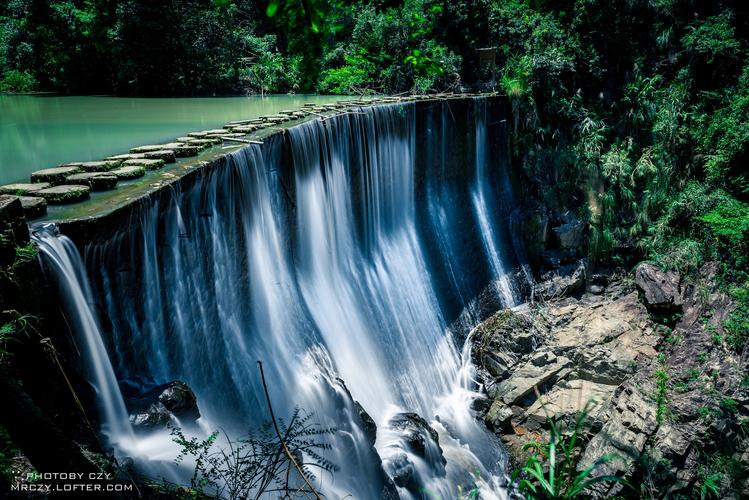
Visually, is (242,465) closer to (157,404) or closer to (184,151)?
(157,404)

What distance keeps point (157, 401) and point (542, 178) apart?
34.7ft

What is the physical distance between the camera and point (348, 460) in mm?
6043

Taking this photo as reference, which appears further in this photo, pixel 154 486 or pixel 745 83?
pixel 745 83

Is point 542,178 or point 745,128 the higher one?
point 745,128

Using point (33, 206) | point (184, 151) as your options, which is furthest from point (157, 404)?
point (184, 151)

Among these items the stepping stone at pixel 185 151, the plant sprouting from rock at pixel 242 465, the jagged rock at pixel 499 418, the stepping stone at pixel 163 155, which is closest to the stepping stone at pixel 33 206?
the stepping stone at pixel 163 155

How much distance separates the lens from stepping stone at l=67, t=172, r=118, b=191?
4.50m

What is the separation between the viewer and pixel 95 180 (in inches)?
177

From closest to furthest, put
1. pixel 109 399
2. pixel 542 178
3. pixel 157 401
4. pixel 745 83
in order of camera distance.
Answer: pixel 109 399, pixel 157 401, pixel 745 83, pixel 542 178

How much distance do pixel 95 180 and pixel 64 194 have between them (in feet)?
1.40

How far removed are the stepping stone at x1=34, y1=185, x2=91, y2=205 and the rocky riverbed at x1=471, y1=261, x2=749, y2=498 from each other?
4.86 meters

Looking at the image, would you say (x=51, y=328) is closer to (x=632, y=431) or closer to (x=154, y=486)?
(x=154, y=486)

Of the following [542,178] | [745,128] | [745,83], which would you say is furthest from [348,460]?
[745,83]

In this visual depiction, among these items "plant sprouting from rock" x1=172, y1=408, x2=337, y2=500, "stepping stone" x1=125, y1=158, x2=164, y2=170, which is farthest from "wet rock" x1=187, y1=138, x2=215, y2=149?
"plant sprouting from rock" x1=172, y1=408, x2=337, y2=500
